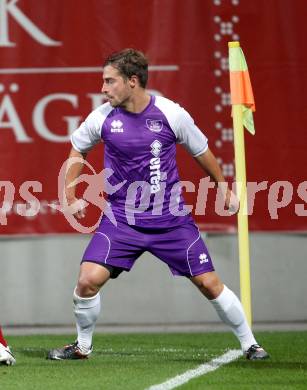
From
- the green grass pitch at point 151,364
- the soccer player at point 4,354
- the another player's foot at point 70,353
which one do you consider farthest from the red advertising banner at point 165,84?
the soccer player at point 4,354

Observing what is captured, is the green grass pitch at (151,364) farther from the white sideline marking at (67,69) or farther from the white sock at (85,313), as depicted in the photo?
the white sideline marking at (67,69)

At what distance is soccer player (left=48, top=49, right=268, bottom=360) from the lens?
806 cm

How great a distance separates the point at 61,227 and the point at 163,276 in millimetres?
1033

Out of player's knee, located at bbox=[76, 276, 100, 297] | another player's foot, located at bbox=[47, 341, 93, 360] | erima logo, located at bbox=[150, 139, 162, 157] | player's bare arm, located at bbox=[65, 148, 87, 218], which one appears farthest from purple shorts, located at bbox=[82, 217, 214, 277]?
Answer: another player's foot, located at bbox=[47, 341, 93, 360]

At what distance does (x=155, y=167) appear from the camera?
8.07 m

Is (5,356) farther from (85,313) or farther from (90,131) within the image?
(90,131)

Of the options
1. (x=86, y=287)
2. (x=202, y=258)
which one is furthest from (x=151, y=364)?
(x=202, y=258)

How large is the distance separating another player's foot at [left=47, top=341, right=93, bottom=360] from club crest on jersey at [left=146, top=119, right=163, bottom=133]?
1563 millimetres

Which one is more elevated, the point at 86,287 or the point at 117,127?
the point at 117,127

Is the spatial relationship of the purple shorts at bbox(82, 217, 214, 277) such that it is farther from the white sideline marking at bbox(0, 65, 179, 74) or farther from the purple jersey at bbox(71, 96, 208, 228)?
the white sideline marking at bbox(0, 65, 179, 74)

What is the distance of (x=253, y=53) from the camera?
11.2m

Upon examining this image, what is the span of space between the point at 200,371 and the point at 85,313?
0.86m

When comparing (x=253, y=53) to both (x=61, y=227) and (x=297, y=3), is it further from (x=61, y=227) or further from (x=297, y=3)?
(x=61, y=227)

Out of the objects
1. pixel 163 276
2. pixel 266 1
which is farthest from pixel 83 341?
pixel 266 1
